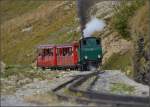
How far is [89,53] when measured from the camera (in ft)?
174

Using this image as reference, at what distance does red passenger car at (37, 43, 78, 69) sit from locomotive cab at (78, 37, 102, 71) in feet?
1.72

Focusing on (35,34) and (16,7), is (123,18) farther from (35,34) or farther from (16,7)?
(16,7)

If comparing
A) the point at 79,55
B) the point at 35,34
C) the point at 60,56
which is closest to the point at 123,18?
the point at 79,55

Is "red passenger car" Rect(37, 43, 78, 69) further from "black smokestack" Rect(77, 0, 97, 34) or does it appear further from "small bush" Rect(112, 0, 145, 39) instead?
"black smokestack" Rect(77, 0, 97, 34)

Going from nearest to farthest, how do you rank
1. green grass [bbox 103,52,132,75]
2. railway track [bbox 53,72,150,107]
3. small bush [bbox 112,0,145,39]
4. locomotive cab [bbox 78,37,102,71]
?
railway track [bbox 53,72,150,107], small bush [bbox 112,0,145,39], locomotive cab [bbox 78,37,102,71], green grass [bbox 103,52,132,75]

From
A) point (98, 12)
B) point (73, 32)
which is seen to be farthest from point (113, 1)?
point (73, 32)

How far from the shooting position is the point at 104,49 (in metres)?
63.8

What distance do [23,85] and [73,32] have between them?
163 ft

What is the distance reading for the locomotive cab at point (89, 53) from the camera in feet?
173

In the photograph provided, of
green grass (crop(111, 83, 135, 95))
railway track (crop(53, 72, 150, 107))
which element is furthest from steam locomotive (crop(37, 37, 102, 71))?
railway track (crop(53, 72, 150, 107))

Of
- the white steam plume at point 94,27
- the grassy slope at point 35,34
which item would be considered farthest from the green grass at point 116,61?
the grassy slope at point 35,34

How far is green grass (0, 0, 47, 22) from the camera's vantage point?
142150 millimetres

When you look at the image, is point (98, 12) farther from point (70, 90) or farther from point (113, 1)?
point (70, 90)

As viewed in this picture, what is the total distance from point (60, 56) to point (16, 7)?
10065cm
